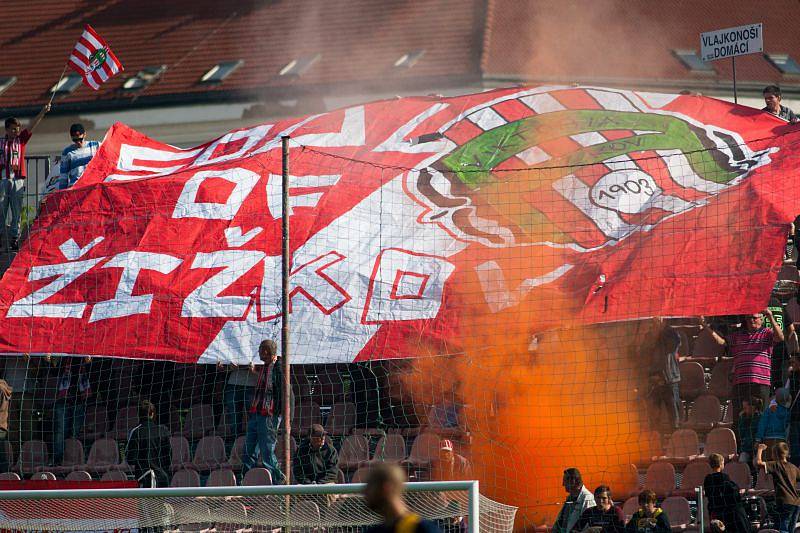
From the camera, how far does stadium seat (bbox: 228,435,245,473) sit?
1375 cm

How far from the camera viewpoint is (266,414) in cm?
1283

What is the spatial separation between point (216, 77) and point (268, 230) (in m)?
21.3

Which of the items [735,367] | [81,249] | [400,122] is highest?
[400,122]

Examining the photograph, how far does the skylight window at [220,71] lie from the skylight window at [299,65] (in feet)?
5.05

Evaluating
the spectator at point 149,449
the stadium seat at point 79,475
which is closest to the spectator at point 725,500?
the spectator at point 149,449

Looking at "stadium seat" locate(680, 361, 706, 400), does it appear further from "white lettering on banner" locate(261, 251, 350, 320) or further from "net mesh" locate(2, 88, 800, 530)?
"white lettering on banner" locate(261, 251, 350, 320)

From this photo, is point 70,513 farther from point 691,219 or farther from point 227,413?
point 691,219

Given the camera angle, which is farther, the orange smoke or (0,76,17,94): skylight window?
(0,76,17,94): skylight window

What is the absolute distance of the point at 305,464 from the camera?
41.9 ft

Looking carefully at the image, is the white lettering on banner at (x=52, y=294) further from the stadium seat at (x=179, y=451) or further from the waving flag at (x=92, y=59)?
the waving flag at (x=92, y=59)

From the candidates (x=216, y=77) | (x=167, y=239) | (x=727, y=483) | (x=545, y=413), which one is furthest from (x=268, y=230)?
(x=216, y=77)

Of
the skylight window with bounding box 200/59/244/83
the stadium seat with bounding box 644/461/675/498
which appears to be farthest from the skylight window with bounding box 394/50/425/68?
the stadium seat with bounding box 644/461/675/498

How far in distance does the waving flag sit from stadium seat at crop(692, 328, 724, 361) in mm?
8549

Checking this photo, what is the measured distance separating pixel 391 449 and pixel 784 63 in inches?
937
